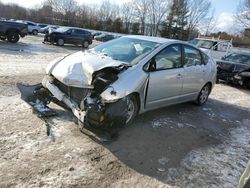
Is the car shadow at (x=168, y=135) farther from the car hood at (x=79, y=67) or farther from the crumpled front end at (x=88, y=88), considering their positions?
the car hood at (x=79, y=67)

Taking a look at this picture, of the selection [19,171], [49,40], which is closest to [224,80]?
[19,171]

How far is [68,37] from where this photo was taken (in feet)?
80.1

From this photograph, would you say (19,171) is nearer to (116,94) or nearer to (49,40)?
(116,94)

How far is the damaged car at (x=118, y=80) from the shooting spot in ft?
15.8

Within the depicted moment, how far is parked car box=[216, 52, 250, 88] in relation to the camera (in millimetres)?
12484

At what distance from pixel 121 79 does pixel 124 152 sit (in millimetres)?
1208

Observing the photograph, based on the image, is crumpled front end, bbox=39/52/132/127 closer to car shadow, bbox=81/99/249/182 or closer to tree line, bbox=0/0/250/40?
car shadow, bbox=81/99/249/182

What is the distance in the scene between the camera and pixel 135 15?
69812 millimetres

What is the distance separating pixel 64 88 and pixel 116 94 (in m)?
A: 1.20

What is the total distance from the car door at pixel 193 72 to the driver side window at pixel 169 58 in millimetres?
297

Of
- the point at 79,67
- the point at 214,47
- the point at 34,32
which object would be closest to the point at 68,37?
the point at 214,47

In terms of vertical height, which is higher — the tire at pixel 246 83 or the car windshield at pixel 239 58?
the car windshield at pixel 239 58

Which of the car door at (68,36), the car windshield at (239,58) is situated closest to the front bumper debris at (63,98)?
the car windshield at (239,58)

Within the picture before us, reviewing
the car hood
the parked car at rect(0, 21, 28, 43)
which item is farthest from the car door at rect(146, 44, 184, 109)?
the parked car at rect(0, 21, 28, 43)
